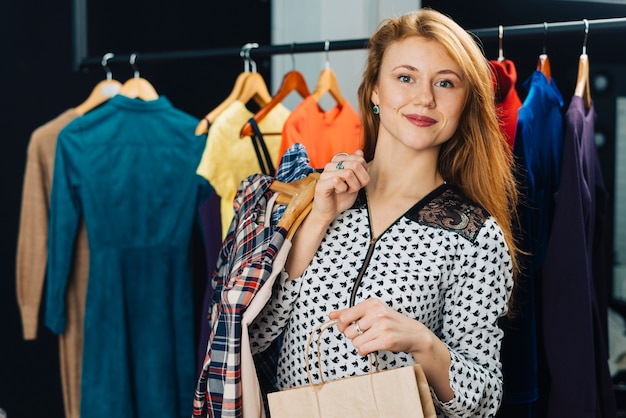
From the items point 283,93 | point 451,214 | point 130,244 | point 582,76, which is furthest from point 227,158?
point 582,76

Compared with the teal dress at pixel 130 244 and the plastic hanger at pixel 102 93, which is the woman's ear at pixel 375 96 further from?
the plastic hanger at pixel 102 93

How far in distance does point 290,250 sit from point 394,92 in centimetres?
38

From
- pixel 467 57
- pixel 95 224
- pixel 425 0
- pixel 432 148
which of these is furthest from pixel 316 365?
pixel 425 0

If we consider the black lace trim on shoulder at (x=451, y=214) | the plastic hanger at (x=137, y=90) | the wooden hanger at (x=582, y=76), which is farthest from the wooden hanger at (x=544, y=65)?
the plastic hanger at (x=137, y=90)

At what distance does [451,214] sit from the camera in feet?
4.91

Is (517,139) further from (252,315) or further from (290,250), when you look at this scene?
(252,315)

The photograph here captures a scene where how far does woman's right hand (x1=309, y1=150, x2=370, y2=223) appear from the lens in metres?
1.44

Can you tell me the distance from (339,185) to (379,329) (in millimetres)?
296

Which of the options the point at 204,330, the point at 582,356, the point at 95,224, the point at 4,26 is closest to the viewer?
the point at 582,356

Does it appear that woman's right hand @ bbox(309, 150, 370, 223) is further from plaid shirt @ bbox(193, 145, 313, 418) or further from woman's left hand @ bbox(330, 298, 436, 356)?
woman's left hand @ bbox(330, 298, 436, 356)

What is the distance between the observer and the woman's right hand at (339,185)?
56.7 inches

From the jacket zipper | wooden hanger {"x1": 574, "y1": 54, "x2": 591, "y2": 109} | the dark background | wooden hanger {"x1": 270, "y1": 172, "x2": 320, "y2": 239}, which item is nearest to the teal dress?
the dark background

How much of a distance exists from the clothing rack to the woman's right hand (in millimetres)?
564

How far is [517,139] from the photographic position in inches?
70.2
